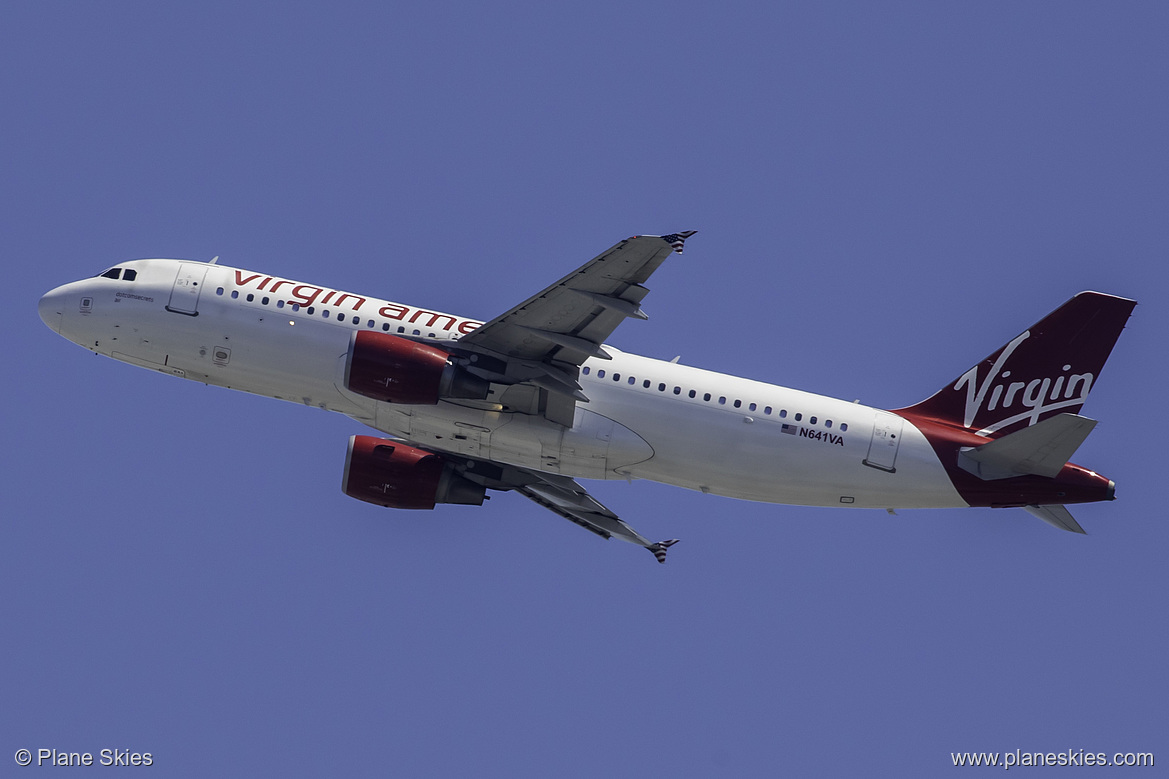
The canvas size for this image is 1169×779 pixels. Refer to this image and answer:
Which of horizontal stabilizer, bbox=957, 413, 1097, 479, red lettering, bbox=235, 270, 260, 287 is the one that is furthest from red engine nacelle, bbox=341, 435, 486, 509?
horizontal stabilizer, bbox=957, 413, 1097, 479

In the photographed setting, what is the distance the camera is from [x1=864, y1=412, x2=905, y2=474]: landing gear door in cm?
4003

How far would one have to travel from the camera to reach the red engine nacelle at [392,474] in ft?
142

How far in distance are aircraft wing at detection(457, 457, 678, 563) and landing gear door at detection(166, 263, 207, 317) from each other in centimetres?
1051

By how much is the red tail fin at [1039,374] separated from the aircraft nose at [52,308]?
1009 inches

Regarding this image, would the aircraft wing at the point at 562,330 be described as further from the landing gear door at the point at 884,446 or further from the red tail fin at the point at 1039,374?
the red tail fin at the point at 1039,374

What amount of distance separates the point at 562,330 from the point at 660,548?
9581mm

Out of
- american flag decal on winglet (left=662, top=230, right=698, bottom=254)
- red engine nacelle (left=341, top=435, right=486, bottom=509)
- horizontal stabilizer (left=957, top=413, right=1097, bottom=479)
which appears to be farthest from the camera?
red engine nacelle (left=341, top=435, right=486, bottom=509)

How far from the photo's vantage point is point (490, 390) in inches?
1555

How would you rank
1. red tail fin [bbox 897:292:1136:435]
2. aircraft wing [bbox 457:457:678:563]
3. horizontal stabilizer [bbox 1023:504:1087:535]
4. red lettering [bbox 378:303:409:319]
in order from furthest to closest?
aircraft wing [bbox 457:457:678:563] → red tail fin [bbox 897:292:1136:435] → red lettering [bbox 378:303:409:319] → horizontal stabilizer [bbox 1023:504:1087:535]

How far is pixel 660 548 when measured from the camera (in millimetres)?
44906

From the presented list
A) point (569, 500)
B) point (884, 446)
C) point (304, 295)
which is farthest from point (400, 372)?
point (884, 446)

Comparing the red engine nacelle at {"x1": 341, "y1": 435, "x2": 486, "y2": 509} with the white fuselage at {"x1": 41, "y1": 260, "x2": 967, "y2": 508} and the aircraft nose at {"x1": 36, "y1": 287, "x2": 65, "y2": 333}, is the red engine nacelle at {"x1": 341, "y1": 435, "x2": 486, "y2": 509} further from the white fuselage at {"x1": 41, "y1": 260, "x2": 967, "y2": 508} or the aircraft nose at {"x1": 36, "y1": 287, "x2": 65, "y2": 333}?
the aircraft nose at {"x1": 36, "y1": 287, "x2": 65, "y2": 333}

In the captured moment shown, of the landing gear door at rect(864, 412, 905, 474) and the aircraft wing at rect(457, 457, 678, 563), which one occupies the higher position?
the landing gear door at rect(864, 412, 905, 474)

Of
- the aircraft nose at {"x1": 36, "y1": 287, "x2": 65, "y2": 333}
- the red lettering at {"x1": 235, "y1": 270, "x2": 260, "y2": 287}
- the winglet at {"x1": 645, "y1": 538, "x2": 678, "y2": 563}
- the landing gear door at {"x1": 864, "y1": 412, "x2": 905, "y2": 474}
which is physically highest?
the red lettering at {"x1": 235, "y1": 270, "x2": 260, "y2": 287}
